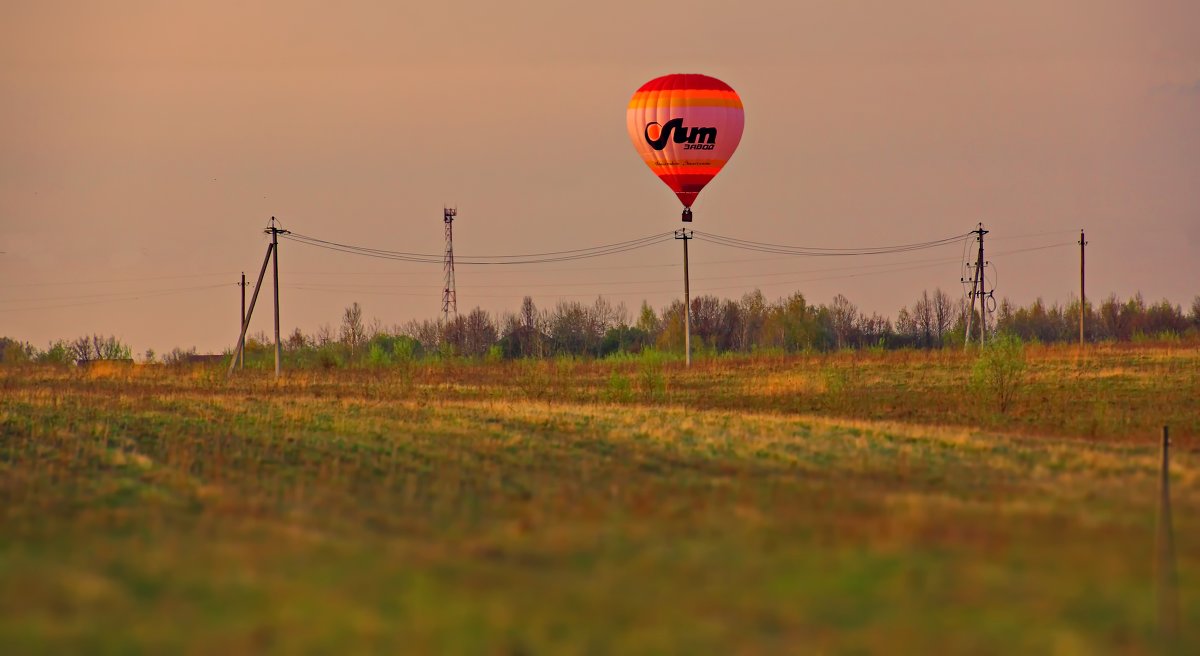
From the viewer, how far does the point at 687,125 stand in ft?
159

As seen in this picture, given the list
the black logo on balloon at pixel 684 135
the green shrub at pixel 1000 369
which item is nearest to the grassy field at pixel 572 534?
the green shrub at pixel 1000 369

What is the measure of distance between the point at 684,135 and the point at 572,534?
34.6 meters

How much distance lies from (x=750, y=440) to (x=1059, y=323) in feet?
300

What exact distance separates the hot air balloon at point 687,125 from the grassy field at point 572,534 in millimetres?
15952

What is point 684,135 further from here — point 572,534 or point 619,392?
point 572,534

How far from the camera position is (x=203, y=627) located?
11062mm

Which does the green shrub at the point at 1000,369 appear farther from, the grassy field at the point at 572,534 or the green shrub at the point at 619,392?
the green shrub at the point at 619,392

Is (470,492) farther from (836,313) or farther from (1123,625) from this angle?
(836,313)

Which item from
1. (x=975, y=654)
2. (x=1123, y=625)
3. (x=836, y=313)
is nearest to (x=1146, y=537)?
(x=1123, y=625)

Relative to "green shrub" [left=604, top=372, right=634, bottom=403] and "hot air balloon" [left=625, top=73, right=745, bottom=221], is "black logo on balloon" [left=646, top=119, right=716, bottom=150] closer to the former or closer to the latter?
"hot air balloon" [left=625, top=73, right=745, bottom=221]

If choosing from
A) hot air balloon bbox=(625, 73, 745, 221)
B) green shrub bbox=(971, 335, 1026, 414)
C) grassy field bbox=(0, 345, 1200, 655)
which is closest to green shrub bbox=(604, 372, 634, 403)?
hot air balloon bbox=(625, 73, 745, 221)

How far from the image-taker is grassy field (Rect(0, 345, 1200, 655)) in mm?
11070

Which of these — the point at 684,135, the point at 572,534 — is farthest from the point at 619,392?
the point at 572,534

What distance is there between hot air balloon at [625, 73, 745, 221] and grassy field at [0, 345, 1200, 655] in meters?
16.0
